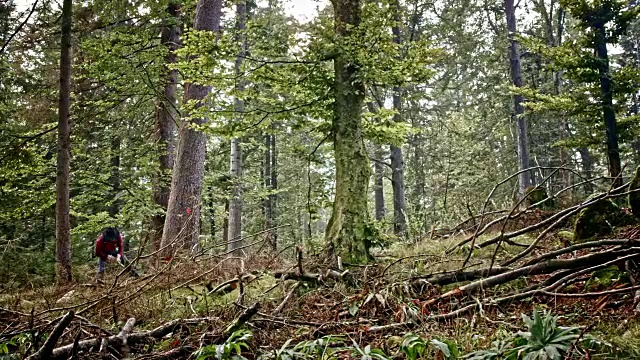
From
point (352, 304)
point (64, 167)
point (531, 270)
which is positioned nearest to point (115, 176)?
point (64, 167)

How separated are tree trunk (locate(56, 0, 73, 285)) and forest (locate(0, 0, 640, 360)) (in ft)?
0.14

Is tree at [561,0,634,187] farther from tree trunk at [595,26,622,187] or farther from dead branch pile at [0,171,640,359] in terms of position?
dead branch pile at [0,171,640,359]

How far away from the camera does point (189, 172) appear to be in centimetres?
927

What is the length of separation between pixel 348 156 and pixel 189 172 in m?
4.09

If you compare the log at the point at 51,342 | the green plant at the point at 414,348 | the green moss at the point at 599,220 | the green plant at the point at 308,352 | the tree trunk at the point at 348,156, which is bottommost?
the green plant at the point at 308,352

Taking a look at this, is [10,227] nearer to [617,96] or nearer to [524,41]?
[524,41]

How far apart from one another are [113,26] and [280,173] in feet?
46.6

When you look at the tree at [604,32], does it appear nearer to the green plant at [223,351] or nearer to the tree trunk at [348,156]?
Answer: the tree trunk at [348,156]

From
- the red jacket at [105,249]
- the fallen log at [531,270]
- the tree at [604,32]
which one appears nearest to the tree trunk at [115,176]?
the red jacket at [105,249]

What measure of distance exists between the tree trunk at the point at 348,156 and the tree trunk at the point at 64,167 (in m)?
5.59

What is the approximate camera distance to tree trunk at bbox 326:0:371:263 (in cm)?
666

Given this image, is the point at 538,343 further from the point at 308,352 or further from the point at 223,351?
the point at 223,351

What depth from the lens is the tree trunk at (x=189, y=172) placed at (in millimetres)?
9062

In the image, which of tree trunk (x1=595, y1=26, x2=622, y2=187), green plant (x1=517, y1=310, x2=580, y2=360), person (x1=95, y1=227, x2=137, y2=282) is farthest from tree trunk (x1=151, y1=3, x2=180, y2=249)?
green plant (x1=517, y1=310, x2=580, y2=360)
